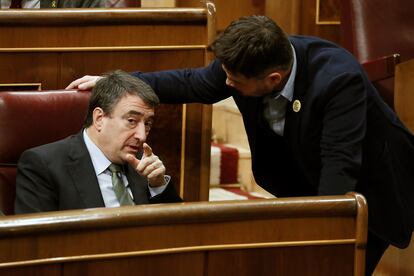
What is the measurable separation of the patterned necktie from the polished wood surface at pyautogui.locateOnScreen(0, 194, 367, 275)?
29 cm

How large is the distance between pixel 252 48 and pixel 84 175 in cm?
31

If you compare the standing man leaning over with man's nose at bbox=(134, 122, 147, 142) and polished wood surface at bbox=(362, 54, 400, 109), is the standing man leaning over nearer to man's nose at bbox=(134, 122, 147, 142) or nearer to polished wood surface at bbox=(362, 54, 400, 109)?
man's nose at bbox=(134, 122, 147, 142)

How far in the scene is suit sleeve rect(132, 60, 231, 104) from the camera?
1391 mm

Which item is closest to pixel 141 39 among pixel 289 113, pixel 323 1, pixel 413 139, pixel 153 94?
pixel 153 94

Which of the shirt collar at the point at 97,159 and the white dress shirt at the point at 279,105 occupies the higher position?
the white dress shirt at the point at 279,105

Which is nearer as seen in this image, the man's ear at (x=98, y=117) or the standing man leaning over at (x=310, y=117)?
the standing man leaning over at (x=310, y=117)

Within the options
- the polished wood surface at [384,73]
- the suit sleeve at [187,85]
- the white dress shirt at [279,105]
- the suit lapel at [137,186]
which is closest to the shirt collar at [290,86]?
the white dress shirt at [279,105]

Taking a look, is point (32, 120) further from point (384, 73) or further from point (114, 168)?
point (384, 73)

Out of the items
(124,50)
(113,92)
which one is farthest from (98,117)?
(124,50)

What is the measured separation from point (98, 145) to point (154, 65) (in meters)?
0.29

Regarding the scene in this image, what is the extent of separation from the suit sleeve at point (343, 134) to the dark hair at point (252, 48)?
3.6 inches

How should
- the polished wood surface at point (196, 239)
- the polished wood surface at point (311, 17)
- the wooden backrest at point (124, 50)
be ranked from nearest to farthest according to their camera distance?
the polished wood surface at point (196, 239)
the wooden backrest at point (124, 50)
the polished wood surface at point (311, 17)

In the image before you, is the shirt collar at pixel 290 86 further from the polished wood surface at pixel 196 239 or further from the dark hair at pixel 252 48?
the polished wood surface at pixel 196 239

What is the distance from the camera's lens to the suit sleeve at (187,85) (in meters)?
1.39
